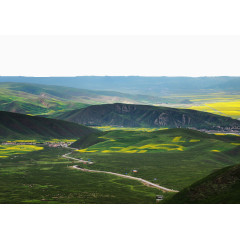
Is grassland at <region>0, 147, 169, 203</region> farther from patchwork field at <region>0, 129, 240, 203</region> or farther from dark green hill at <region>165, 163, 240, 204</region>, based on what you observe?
dark green hill at <region>165, 163, 240, 204</region>

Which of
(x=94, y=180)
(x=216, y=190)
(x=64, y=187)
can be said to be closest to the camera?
(x=216, y=190)

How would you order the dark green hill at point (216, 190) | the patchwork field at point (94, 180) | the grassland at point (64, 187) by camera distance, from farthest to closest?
the patchwork field at point (94, 180), the grassland at point (64, 187), the dark green hill at point (216, 190)

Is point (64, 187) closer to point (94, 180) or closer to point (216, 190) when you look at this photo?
point (94, 180)

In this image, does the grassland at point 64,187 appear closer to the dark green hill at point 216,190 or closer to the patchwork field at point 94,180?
the patchwork field at point 94,180

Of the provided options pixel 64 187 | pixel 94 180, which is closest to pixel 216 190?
pixel 64 187

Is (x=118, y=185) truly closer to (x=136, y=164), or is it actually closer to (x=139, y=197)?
(x=139, y=197)

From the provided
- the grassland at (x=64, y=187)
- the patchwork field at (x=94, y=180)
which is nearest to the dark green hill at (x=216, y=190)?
the patchwork field at (x=94, y=180)

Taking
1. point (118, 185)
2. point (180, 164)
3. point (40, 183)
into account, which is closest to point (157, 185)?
point (118, 185)

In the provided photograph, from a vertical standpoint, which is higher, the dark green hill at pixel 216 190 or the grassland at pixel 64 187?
the dark green hill at pixel 216 190

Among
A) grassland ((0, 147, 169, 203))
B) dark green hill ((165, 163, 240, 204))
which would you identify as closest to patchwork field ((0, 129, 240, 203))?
grassland ((0, 147, 169, 203))
